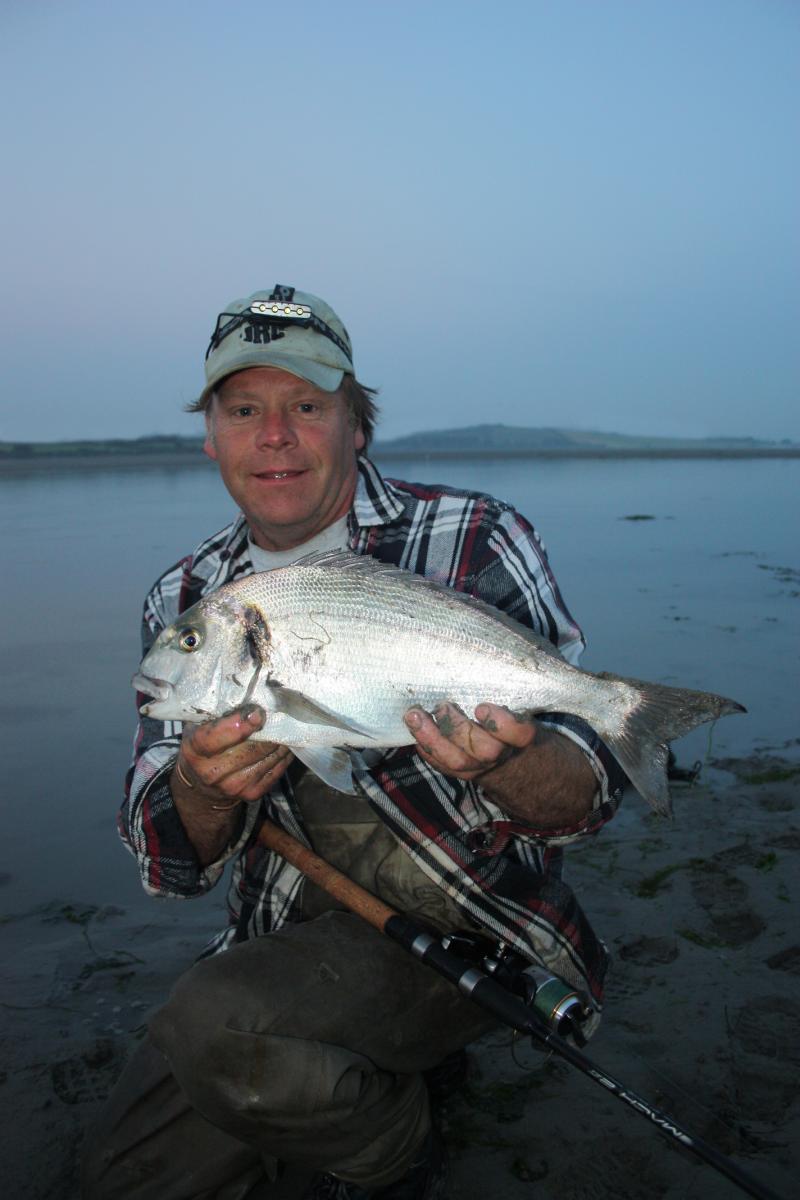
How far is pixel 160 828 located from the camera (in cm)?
289

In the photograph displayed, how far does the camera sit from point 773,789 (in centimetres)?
504

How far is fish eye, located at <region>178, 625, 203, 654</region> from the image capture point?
102 inches

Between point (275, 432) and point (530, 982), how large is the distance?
197cm

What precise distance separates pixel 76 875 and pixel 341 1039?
A: 2.24m

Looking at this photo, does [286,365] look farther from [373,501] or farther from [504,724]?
[504,724]

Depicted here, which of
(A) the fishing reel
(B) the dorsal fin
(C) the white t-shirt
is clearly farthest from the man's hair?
(A) the fishing reel

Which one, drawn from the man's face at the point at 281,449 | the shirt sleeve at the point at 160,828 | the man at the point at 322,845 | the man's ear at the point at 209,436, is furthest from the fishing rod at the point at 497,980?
the man's ear at the point at 209,436

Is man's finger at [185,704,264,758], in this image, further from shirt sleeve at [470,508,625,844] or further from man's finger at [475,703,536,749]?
shirt sleeve at [470,508,625,844]

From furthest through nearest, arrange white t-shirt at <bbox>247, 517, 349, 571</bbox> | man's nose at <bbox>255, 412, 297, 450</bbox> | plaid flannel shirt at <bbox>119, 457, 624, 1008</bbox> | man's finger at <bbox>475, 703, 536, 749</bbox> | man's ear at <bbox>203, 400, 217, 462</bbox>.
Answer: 1. man's ear at <bbox>203, 400, 217, 462</bbox>
2. white t-shirt at <bbox>247, 517, 349, 571</bbox>
3. man's nose at <bbox>255, 412, 297, 450</bbox>
4. plaid flannel shirt at <bbox>119, 457, 624, 1008</bbox>
5. man's finger at <bbox>475, 703, 536, 749</bbox>

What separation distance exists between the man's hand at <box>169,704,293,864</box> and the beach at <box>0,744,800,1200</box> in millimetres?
1007

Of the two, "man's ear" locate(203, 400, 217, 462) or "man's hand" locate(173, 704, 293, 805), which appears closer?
"man's hand" locate(173, 704, 293, 805)

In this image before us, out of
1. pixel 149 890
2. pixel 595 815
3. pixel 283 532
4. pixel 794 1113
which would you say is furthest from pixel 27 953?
pixel 794 1113

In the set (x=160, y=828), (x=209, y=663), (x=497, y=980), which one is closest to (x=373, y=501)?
(x=209, y=663)

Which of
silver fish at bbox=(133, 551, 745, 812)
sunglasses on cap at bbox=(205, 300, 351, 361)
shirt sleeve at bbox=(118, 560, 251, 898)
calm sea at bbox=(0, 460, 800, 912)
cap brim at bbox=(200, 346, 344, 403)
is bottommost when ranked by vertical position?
calm sea at bbox=(0, 460, 800, 912)
